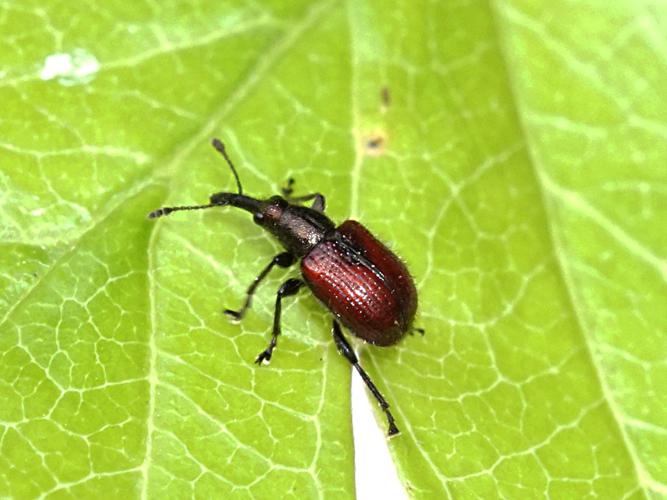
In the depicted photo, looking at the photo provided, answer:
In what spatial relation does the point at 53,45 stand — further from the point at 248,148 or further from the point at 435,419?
the point at 435,419

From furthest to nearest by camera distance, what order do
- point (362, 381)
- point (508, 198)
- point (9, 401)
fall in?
point (508, 198) < point (362, 381) < point (9, 401)

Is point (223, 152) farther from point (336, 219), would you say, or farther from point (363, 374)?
point (363, 374)

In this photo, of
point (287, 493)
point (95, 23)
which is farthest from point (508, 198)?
point (95, 23)

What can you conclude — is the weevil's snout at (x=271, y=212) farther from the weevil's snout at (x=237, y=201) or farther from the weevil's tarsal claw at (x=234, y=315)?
the weevil's tarsal claw at (x=234, y=315)

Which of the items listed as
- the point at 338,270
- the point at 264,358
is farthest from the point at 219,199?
the point at 264,358

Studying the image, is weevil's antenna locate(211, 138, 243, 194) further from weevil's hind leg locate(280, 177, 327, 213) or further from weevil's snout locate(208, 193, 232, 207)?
weevil's hind leg locate(280, 177, 327, 213)

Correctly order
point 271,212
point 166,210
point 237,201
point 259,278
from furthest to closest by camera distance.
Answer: point 271,212 < point 237,201 < point 259,278 < point 166,210
